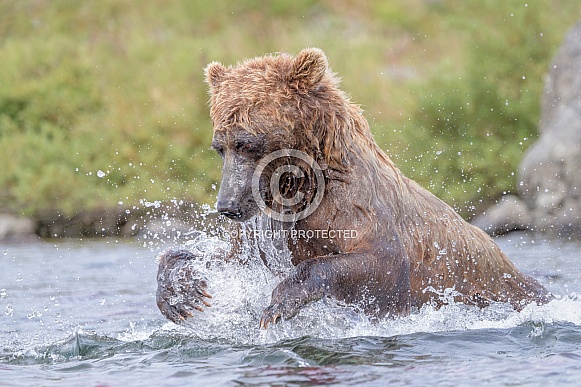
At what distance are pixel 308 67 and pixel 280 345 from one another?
1.55m

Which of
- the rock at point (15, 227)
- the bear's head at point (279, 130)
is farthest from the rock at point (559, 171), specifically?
the bear's head at point (279, 130)

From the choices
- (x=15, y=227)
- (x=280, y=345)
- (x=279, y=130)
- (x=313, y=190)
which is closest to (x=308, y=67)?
(x=279, y=130)

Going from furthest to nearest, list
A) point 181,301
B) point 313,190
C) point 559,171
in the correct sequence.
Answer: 1. point 559,171
2. point 181,301
3. point 313,190

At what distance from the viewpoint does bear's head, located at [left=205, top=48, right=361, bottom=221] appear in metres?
5.12

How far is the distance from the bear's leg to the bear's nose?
1.45 ft

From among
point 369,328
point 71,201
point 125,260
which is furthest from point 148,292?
point 71,201

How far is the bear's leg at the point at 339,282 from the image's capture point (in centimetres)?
496

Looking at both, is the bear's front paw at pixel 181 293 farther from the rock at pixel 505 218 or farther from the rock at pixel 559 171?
the rock at pixel 559 171

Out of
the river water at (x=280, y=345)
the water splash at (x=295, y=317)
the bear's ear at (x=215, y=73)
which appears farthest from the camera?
the bear's ear at (x=215, y=73)

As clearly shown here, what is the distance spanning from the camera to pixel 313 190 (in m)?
5.25

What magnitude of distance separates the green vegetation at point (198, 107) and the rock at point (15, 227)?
31cm

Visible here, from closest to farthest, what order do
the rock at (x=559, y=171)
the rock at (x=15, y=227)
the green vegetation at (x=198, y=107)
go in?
the rock at (x=559, y=171) → the rock at (x=15, y=227) → the green vegetation at (x=198, y=107)

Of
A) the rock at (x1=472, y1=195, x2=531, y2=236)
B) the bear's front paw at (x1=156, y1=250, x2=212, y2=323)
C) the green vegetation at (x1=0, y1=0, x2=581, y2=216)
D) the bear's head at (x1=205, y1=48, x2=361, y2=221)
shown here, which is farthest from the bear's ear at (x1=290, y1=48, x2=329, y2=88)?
the green vegetation at (x1=0, y1=0, x2=581, y2=216)

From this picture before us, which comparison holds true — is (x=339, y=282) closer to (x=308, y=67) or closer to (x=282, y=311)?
(x=282, y=311)
